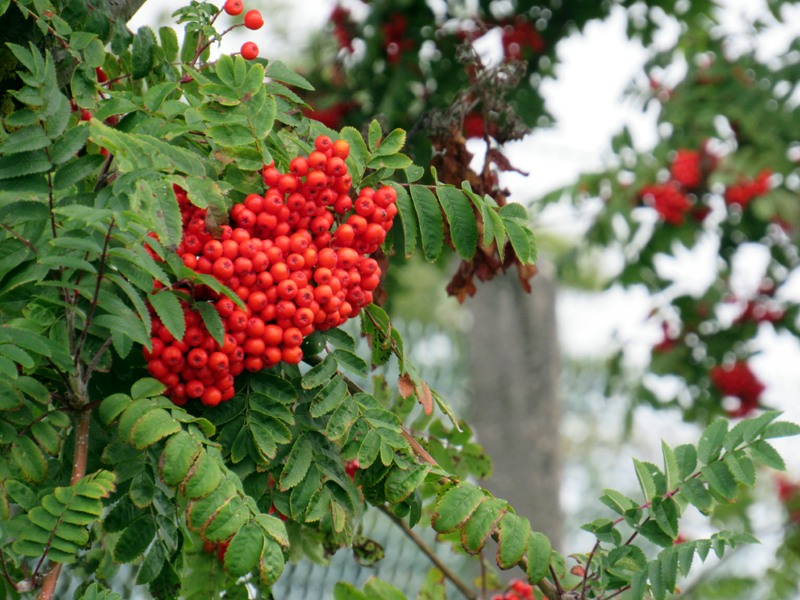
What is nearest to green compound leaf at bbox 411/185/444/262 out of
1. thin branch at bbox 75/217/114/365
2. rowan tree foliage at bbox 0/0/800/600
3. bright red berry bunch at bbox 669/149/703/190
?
rowan tree foliage at bbox 0/0/800/600

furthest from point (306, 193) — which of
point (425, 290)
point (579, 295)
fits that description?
point (579, 295)

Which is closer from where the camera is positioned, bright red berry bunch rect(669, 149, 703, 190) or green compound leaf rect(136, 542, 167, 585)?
green compound leaf rect(136, 542, 167, 585)

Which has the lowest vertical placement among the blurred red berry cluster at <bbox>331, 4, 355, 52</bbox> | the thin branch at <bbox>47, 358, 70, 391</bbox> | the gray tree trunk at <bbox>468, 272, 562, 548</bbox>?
the thin branch at <bbox>47, 358, 70, 391</bbox>

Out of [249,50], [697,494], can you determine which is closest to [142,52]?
[249,50]

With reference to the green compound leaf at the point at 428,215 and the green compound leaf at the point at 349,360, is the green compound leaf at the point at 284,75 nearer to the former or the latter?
the green compound leaf at the point at 428,215

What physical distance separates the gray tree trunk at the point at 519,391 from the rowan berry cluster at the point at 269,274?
1563mm

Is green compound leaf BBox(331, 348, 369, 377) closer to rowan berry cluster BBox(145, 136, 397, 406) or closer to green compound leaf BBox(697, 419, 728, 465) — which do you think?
rowan berry cluster BBox(145, 136, 397, 406)

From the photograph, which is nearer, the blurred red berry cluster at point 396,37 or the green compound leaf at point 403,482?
the green compound leaf at point 403,482

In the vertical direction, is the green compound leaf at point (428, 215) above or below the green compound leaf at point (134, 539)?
above

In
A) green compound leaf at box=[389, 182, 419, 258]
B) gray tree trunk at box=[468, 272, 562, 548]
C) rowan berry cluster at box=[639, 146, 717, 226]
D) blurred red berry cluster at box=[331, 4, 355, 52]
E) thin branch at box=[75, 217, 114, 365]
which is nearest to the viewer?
thin branch at box=[75, 217, 114, 365]

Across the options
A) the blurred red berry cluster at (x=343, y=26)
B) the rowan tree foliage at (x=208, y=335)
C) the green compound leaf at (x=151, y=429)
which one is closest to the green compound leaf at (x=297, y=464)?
the rowan tree foliage at (x=208, y=335)

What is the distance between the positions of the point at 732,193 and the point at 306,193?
249 centimetres

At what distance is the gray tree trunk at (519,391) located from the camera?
7.20 ft

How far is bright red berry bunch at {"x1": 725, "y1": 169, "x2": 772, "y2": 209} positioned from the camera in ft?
8.81
